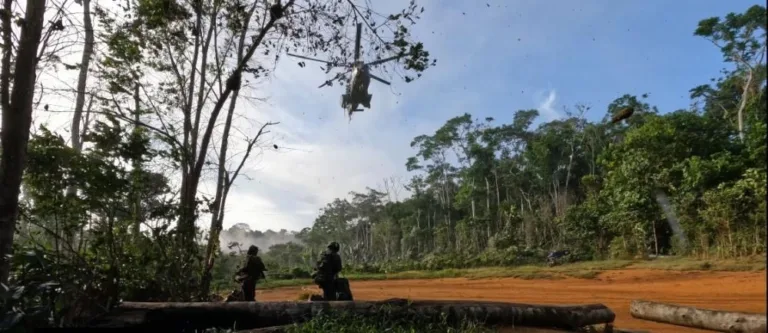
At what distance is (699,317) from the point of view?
7.15 meters

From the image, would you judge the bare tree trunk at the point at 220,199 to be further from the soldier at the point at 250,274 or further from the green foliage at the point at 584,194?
the green foliage at the point at 584,194

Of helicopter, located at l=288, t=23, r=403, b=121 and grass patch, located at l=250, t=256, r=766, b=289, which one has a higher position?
helicopter, located at l=288, t=23, r=403, b=121

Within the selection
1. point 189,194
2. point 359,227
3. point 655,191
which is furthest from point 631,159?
point 359,227

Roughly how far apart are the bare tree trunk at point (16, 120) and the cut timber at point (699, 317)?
24.3 feet

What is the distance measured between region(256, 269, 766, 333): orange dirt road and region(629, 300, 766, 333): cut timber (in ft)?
0.38

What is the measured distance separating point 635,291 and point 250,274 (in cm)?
936

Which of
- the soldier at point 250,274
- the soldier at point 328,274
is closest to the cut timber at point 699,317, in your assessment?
the soldier at point 328,274

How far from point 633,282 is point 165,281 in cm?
1263

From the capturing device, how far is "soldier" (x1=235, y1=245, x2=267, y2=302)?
9.42m

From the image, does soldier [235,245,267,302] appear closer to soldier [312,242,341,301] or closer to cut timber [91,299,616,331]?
soldier [312,242,341,301]

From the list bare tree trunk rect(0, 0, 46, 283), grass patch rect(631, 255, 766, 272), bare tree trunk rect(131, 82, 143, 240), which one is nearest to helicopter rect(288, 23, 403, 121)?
bare tree trunk rect(0, 0, 46, 283)

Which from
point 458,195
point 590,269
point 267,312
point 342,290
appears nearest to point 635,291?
point 590,269

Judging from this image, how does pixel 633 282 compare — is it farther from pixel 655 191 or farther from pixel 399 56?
pixel 399 56

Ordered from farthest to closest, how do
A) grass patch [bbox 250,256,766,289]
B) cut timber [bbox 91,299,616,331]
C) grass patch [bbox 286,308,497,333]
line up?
grass patch [bbox 250,256,766,289]
cut timber [bbox 91,299,616,331]
grass patch [bbox 286,308,497,333]
